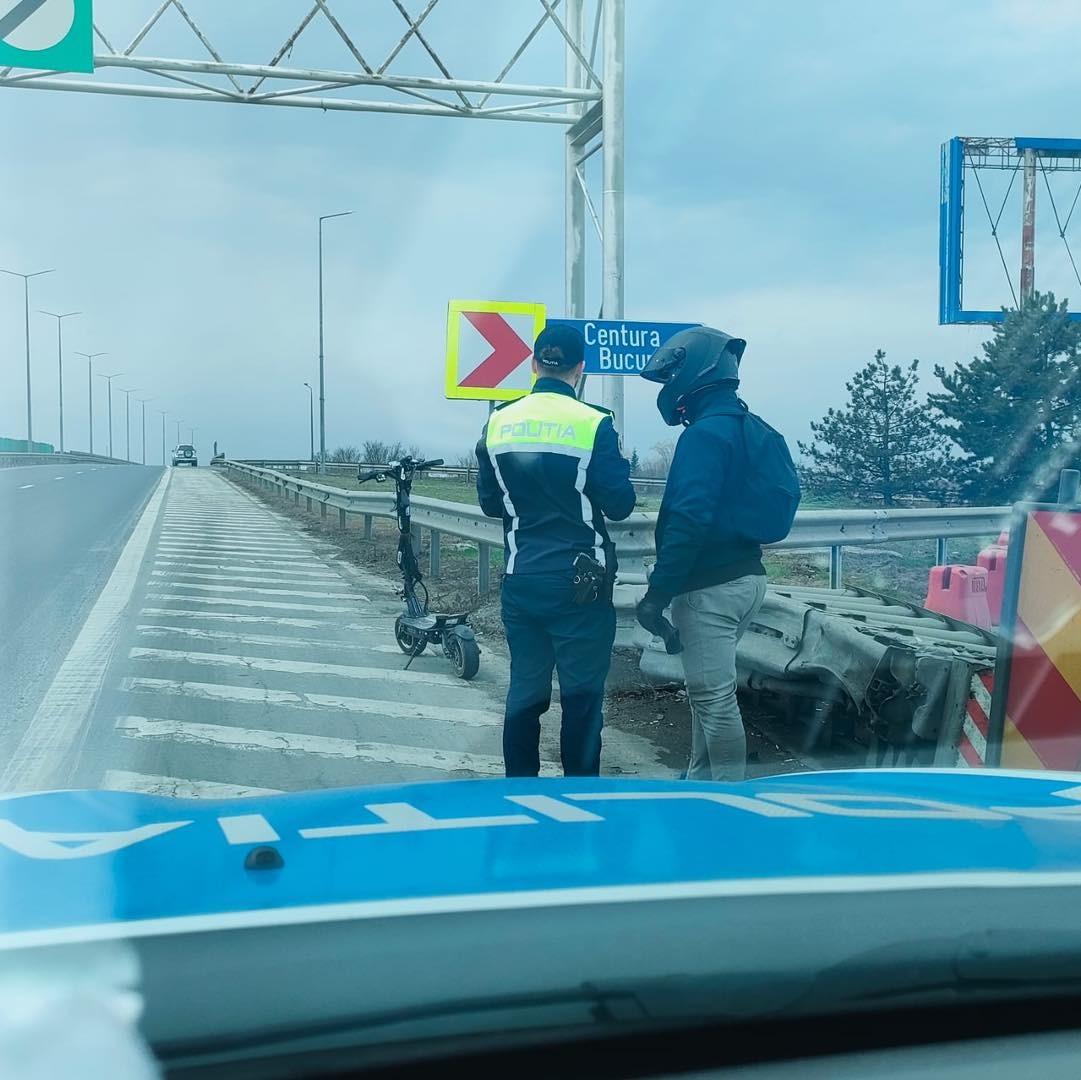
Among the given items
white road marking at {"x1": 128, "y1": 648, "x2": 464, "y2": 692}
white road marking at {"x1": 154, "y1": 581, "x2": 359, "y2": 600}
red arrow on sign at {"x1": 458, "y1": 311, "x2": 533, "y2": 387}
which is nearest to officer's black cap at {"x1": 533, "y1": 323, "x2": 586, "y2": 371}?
white road marking at {"x1": 128, "y1": 648, "x2": 464, "y2": 692}

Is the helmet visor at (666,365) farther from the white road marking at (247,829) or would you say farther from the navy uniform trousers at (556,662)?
the white road marking at (247,829)

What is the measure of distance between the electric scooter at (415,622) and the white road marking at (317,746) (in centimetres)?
185

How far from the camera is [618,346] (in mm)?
8695

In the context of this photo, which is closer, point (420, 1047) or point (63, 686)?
point (420, 1047)

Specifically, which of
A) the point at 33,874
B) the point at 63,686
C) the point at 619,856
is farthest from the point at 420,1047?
the point at 63,686

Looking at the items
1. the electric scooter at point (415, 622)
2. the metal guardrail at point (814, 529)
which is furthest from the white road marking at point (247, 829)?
the electric scooter at point (415, 622)

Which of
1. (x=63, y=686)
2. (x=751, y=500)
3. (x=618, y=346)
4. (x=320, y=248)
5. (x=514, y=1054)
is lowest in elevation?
(x=63, y=686)

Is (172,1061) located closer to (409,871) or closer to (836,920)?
(409,871)

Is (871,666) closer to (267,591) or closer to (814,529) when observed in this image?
(814,529)

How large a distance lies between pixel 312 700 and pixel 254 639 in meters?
2.29

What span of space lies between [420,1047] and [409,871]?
1.13ft

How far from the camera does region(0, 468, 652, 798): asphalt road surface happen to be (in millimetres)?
5602

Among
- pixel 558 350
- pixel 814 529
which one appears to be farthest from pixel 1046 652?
pixel 814 529

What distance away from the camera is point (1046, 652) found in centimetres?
436
